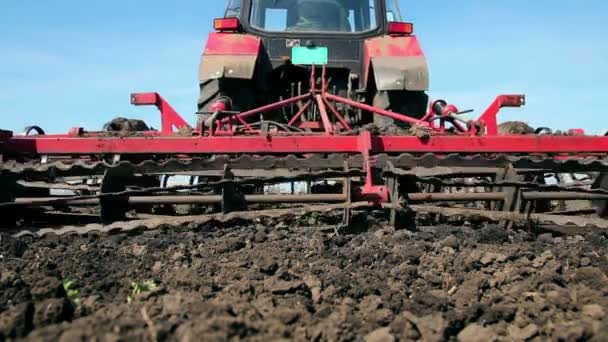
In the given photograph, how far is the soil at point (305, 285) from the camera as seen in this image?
2.09 metres

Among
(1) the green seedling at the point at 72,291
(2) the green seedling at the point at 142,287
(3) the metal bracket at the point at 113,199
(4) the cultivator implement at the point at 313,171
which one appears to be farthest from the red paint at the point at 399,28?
(1) the green seedling at the point at 72,291

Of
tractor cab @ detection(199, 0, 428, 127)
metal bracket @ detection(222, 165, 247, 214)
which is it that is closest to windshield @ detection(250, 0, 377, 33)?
tractor cab @ detection(199, 0, 428, 127)

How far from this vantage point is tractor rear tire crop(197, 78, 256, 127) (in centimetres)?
580

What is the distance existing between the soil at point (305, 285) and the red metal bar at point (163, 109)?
7.46 feet

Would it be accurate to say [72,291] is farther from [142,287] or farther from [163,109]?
[163,109]

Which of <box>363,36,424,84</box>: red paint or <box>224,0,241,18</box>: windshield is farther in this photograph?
<box>224,0,241,18</box>: windshield

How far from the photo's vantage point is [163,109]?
5844mm

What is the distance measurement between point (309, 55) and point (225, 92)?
0.83m

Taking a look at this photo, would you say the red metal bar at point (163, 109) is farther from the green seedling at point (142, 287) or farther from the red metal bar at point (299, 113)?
the green seedling at point (142, 287)

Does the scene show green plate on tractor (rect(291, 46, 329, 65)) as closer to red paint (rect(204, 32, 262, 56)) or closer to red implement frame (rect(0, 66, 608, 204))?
red paint (rect(204, 32, 262, 56))

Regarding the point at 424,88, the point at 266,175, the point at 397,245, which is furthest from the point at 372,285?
the point at 424,88

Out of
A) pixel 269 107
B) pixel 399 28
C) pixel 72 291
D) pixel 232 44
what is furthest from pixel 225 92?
pixel 72 291

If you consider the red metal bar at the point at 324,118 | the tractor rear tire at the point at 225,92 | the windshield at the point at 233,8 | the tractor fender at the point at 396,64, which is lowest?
the red metal bar at the point at 324,118

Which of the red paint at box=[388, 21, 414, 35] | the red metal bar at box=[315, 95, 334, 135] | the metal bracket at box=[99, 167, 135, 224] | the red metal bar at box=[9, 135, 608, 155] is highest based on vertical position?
the red paint at box=[388, 21, 414, 35]
